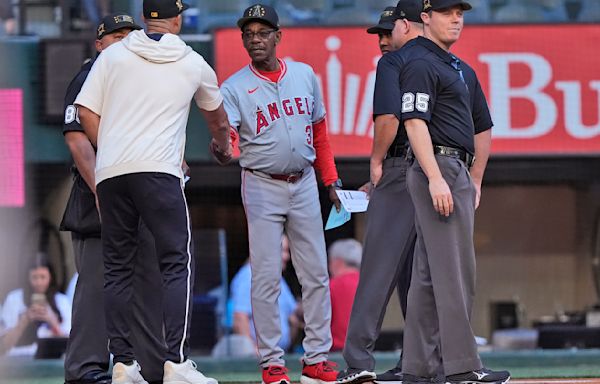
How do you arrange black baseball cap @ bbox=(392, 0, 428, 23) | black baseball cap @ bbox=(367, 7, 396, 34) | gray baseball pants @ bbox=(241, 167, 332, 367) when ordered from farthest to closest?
black baseball cap @ bbox=(367, 7, 396, 34), black baseball cap @ bbox=(392, 0, 428, 23), gray baseball pants @ bbox=(241, 167, 332, 367)

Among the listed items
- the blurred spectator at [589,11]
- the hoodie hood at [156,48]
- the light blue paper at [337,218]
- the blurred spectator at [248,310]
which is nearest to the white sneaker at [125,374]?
the hoodie hood at [156,48]

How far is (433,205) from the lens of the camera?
548cm

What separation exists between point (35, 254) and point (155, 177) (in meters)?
5.05

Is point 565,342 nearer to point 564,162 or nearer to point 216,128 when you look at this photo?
point 564,162

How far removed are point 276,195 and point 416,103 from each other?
1.08 meters

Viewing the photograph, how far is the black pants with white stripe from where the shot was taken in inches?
218

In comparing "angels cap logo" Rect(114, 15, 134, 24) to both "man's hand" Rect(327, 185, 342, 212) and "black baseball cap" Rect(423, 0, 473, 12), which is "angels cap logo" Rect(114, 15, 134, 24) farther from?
"black baseball cap" Rect(423, 0, 473, 12)

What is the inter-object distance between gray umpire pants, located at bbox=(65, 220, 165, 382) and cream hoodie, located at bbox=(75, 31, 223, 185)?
50 cm

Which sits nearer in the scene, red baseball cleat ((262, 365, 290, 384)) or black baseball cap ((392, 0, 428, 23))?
red baseball cleat ((262, 365, 290, 384))

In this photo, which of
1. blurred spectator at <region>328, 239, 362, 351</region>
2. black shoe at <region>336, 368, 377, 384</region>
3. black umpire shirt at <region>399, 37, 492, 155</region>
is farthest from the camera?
blurred spectator at <region>328, 239, 362, 351</region>

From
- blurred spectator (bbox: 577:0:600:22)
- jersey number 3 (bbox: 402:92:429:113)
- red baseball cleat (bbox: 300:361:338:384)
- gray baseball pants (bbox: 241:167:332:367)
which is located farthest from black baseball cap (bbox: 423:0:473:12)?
blurred spectator (bbox: 577:0:600:22)

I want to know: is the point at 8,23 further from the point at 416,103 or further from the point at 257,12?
the point at 416,103

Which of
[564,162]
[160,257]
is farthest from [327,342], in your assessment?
[564,162]

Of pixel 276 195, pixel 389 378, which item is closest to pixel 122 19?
pixel 276 195
